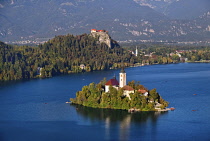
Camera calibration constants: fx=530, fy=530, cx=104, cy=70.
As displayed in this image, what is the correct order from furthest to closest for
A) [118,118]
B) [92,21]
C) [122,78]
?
[92,21], [122,78], [118,118]

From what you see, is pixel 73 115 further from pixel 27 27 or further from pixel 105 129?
pixel 27 27

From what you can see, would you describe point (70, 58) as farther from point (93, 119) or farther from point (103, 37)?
point (93, 119)

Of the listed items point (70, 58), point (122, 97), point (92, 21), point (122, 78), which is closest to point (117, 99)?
point (122, 97)

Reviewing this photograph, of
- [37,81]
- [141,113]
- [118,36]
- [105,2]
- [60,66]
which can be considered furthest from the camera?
[105,2]

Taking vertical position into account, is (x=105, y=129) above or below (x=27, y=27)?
below

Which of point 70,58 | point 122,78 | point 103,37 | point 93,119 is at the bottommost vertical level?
point 93,119

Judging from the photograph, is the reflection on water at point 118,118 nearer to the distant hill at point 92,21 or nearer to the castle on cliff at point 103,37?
the castle on cliff at point 103,37

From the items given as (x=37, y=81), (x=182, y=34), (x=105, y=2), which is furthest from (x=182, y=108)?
(x=105, y=2)
